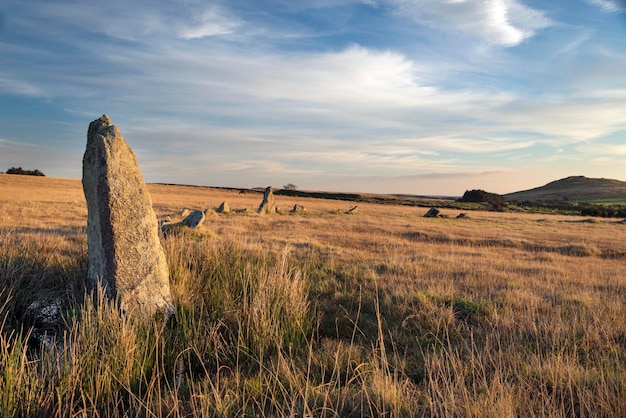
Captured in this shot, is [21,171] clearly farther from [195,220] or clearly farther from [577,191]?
[577,191]

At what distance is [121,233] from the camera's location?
534cm

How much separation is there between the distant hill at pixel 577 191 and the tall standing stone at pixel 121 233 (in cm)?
11077

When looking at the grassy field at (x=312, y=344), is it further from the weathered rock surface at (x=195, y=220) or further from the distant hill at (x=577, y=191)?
the distant hill at (x=577, y=191)

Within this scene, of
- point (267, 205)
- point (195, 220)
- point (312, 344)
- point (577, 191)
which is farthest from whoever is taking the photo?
point (577, 191)

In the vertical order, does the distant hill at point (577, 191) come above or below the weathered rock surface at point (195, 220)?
above

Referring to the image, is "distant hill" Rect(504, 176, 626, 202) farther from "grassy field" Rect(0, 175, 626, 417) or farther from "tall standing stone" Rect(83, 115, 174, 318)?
"tall standing stone" Rect(83, 115, 174, 318)

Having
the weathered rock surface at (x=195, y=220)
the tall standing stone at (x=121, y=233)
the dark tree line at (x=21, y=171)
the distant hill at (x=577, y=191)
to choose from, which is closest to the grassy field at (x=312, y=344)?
the tall standing stone at (x=121, y=233)

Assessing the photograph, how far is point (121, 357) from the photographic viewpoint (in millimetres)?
4195

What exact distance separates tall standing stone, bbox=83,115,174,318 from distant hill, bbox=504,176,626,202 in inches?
4361

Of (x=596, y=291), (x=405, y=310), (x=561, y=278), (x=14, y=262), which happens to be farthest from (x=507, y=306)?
(x=14, y=262)

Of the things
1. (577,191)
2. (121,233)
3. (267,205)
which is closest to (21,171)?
(267,205)

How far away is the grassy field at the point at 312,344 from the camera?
140 inches

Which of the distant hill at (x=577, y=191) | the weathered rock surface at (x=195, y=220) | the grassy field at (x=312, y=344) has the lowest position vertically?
the grassy field at (x=312, y=344)

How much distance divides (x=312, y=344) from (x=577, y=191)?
468 ft
